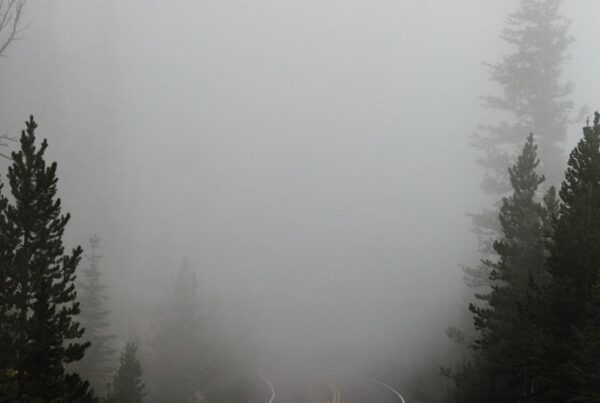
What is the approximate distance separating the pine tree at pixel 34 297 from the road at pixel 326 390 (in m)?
17.6

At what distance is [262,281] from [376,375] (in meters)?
48.1

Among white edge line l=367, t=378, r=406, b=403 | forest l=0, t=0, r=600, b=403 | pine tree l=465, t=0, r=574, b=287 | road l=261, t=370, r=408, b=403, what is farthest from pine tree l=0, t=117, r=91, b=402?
pine tree l=465, t=0, r=574, b=287

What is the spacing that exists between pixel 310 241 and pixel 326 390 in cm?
6734

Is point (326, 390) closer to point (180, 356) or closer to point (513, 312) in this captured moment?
point (180, 356)

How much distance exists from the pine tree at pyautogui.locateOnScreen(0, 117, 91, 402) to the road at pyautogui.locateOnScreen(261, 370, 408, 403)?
1764 centimetres

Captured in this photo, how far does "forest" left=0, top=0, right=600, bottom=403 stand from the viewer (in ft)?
30.9

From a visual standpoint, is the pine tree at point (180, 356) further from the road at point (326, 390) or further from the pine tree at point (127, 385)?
the pine tree at point (127, 385)

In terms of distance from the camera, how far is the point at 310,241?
95.8 metres

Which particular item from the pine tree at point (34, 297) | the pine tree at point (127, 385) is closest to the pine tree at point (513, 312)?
the pine tree at point (34, 297)

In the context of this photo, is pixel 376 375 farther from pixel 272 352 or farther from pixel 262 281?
pixel 262 281

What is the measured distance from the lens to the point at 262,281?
262 ft

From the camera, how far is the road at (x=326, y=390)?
2503cm

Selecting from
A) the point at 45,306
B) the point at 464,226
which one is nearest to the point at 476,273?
the point at 45,306

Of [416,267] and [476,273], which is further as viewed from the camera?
[416,267]
